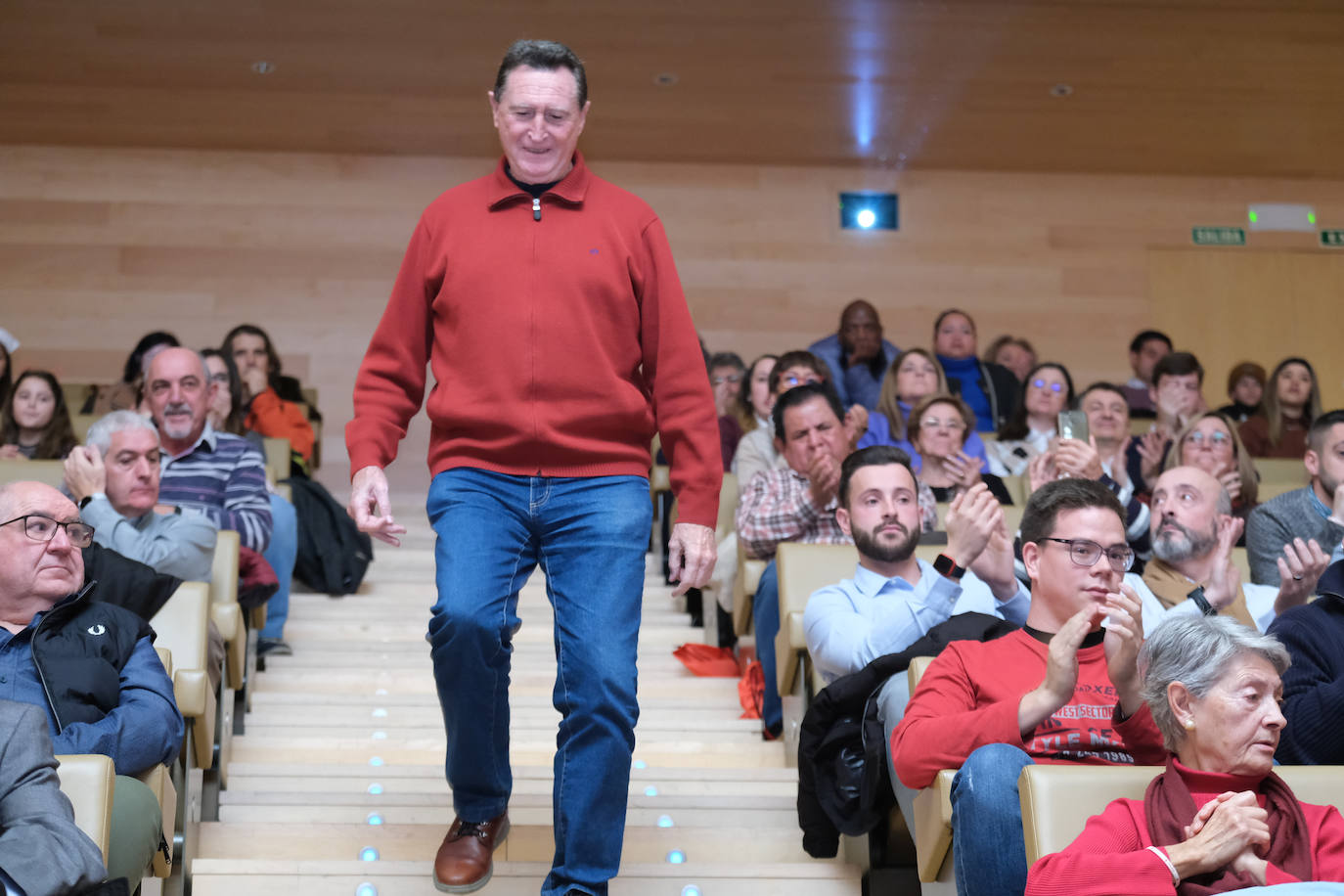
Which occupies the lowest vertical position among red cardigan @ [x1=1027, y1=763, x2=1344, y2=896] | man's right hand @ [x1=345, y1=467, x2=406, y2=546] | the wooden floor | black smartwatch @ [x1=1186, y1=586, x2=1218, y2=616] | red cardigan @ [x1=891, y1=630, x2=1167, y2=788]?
A: the wooden floor

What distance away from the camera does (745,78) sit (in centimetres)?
550

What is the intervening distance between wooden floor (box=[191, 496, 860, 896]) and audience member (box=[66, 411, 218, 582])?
42 centimetres

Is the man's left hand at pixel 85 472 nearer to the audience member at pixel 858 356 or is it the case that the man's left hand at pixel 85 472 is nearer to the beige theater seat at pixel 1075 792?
the beige theater seat at pixel 1075 792

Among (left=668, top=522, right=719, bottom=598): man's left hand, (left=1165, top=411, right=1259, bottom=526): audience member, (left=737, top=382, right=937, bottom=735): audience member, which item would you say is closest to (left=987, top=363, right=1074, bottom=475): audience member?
(left=1165, top=411, right=1259, bottom=526): audience member

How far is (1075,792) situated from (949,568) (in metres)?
0.71

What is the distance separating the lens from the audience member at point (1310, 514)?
3.04 meters

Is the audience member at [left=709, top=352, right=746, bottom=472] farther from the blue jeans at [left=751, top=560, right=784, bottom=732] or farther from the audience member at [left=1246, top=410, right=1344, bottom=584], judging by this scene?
the audience member at [left=1246, top=410, right=1344, bottom=584]

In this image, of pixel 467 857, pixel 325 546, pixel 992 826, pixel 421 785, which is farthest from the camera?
pixel 325 546

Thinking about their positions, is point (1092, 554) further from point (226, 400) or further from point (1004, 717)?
point (226, 400)

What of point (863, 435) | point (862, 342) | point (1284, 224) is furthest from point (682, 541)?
point (1284, 224)

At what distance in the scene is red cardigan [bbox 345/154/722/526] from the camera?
6.22 feet

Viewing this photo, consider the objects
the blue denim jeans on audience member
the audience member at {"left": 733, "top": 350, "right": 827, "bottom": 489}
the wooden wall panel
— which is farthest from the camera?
the wooden wall panel

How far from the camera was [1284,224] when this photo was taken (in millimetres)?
6715

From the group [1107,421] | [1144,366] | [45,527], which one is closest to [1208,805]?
[45,527]
